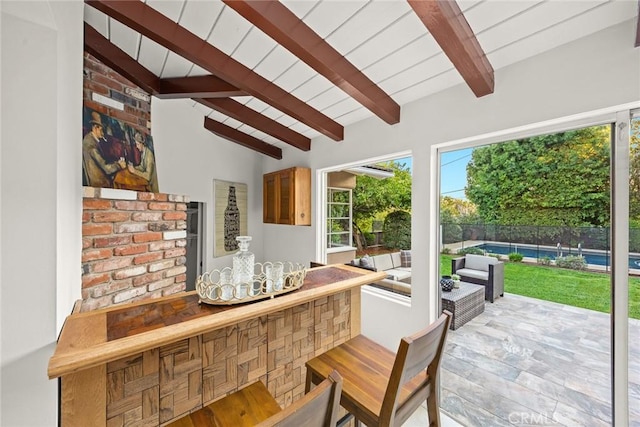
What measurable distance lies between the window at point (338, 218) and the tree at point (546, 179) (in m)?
1.59

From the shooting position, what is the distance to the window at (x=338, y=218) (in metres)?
3.34

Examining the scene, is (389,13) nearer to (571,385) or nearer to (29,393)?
(29,393)

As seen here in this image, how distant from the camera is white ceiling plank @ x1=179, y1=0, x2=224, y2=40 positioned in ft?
4.95

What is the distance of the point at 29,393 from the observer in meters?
0.84

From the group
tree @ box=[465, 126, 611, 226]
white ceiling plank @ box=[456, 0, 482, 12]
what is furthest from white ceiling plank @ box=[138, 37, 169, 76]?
tree @ box=[465, 126, 611, 226]

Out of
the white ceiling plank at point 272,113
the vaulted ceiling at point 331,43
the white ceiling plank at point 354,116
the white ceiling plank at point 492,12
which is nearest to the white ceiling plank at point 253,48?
the vaulted ceiling at point 331,43

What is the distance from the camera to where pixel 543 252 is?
168cm

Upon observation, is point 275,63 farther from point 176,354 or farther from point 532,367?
point 532,367

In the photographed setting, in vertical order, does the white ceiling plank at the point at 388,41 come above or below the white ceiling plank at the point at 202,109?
below

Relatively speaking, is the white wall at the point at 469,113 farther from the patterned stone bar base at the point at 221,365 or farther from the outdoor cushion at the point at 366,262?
the patterned stone bar base at the point at 221,365

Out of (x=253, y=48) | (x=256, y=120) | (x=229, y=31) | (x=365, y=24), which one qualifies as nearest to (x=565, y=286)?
(x=365, y=24)

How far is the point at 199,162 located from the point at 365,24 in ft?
9.48

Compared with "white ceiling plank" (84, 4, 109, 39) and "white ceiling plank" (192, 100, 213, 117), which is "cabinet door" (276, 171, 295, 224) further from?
"white ceiling plank" (84, 4, 109, 39)

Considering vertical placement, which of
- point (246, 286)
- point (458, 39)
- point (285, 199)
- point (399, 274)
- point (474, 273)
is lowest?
point (399, 274)
